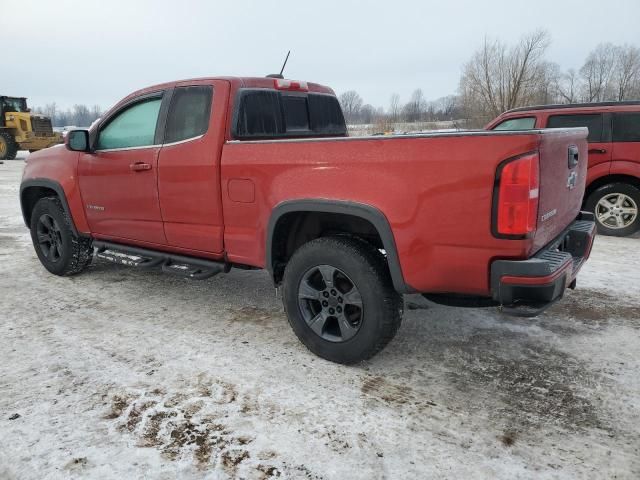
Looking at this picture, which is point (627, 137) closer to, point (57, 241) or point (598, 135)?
point (598, 135)

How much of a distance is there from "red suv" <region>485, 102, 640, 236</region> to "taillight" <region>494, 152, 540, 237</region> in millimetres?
5142

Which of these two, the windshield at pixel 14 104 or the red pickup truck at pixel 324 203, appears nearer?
the red pickup truck at pixel 324 203

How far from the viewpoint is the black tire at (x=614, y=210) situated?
661cm

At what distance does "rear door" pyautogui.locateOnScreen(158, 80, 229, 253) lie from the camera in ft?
11.5

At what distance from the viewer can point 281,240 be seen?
3404mm

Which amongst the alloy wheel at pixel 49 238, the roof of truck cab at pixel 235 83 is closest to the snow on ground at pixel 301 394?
the alloy wheel at pixel 49 238

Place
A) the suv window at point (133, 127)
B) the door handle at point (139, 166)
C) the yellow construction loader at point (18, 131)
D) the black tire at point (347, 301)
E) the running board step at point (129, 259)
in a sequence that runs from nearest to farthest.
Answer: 1. the black tire at point (347, 301)
2. the door handle at point (139, 166)
3. the suv window at point (133, 127)
4. the running board step at point (129, 259)
5. the yellow construction loader at point (18, 131)

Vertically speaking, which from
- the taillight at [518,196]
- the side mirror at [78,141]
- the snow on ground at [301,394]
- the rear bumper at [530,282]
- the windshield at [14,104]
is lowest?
the snow on ground at [301,394]

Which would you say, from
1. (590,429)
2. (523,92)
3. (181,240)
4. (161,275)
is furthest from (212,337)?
(523,92)

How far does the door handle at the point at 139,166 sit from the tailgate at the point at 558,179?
2.93 m

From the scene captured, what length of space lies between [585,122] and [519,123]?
876 mm

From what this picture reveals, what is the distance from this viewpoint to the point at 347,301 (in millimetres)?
3010

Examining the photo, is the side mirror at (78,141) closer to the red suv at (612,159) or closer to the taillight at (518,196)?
the taillight at (518,196)

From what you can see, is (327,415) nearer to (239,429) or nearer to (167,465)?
(239,429)
